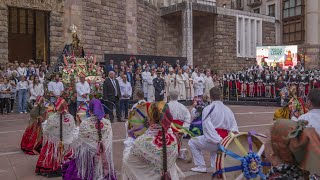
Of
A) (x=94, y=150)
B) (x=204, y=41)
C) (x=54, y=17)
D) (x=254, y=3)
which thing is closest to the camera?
(x=94, y=150)

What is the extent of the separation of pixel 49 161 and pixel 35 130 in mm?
1707

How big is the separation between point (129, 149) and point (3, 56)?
18045 mm

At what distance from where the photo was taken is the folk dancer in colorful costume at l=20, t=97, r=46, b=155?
8438mm

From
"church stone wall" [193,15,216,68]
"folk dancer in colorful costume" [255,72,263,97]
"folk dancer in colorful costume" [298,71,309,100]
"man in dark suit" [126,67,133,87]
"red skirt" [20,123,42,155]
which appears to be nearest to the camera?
"red skirt" [20,123,42,155]

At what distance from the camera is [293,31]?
41.3 m

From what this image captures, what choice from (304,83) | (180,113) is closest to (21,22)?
(304,83)

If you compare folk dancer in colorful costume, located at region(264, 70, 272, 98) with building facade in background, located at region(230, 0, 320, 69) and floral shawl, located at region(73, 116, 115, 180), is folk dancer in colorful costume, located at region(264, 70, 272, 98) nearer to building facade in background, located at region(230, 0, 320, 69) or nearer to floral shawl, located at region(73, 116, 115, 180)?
building facade in background, located at region(230, 0, 320, 69)

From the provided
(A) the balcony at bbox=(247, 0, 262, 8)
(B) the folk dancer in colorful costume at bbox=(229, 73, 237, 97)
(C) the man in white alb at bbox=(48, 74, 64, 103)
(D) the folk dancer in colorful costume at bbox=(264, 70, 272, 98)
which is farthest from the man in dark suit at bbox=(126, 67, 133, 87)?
(A) the balcony at bbox=(247, 0, 262, 8)

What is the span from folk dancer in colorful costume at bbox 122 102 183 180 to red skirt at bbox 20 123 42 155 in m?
4.47

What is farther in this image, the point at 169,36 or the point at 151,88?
the point at 169,36

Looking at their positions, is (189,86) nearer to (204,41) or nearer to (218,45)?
(218,45)

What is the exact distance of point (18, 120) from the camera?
49.3ft

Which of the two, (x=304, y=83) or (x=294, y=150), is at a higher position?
(x=304, y=83)

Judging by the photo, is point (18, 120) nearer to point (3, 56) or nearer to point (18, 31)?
point (3, 56)
